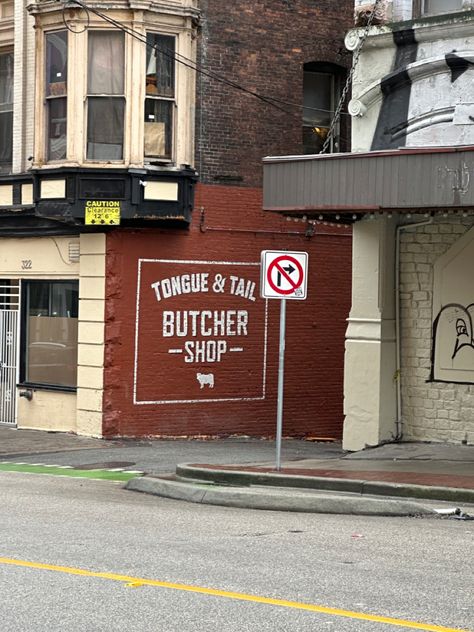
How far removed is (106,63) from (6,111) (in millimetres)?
3066

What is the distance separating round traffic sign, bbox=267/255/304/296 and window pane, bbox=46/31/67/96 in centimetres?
764

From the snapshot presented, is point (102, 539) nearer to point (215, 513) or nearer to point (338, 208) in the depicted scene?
point (215, 513)

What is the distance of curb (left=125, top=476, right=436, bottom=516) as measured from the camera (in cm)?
1230

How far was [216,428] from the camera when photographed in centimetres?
2203

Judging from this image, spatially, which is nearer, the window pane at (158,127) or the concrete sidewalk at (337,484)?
the concrete sidewalk at (337,484)

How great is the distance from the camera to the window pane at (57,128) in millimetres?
20972

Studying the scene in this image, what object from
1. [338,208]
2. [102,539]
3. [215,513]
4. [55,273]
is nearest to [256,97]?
[55,273]

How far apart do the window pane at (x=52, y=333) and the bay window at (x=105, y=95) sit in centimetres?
272

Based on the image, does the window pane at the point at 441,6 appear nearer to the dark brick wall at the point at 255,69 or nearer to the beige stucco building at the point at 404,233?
the beige stucco building at the point at 404,233

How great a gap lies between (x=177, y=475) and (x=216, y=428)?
22.1 feet

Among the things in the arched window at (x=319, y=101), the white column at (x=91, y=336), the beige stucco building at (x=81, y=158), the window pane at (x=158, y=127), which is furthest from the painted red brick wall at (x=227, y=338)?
the arched window at (x=319, y=101)

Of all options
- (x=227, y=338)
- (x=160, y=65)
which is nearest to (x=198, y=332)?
(x=227, y=338)

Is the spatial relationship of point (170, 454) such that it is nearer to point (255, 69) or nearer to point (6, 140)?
point (6, 140)

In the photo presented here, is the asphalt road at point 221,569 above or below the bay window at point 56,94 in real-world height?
below
